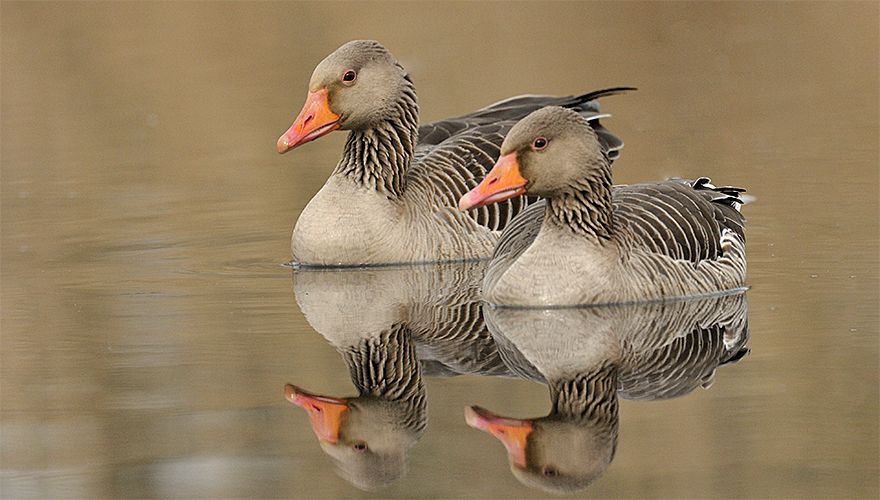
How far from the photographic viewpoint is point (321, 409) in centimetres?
932

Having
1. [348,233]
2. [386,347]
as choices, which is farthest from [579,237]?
[348,233]

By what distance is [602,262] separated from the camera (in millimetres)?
11523

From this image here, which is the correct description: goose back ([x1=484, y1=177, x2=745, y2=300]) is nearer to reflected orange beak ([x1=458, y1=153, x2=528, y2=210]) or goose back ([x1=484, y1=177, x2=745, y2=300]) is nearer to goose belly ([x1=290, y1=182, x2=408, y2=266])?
reflected orange beak ([x1=458, y1=153, x2=528, y2=210])

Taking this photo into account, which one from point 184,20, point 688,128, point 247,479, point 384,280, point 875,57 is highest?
point 184,20

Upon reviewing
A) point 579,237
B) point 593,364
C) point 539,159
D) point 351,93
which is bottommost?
point 593,364

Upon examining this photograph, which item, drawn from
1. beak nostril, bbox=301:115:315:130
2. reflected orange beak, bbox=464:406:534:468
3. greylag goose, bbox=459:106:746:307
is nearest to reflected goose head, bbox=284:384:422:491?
reflected orange beak, bbox=464:406:534:468

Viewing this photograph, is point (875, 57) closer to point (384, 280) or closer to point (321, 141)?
point (321, 141)

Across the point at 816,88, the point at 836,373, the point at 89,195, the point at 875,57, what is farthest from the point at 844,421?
the point at 875,57

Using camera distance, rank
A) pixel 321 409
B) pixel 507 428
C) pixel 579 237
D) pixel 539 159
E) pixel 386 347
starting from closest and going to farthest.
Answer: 1. pixel 507 428
2. pixel 321 409
3. pixel 386 347
4. pixel 539 159
5. pixel 579 237

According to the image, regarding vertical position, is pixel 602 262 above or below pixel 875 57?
below

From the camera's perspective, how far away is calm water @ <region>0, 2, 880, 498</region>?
8367mm

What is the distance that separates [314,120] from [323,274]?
126 cm

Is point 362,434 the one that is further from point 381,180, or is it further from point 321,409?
point 381,180

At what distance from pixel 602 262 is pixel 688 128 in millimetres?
8566
